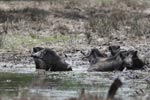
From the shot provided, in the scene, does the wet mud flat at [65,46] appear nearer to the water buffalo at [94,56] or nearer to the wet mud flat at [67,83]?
the wet mud flat at [67,83]

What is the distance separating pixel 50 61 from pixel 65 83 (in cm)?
259

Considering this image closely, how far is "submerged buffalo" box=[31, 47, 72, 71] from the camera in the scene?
18531 millimetres

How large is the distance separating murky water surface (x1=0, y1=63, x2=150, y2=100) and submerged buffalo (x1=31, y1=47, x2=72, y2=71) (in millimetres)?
311

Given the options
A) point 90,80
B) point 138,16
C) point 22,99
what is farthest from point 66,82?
point 138,16

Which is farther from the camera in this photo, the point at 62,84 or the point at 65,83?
the point at 65,83

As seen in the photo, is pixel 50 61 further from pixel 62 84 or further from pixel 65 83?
pixel 62 84

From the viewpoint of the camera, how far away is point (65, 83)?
16062 mm

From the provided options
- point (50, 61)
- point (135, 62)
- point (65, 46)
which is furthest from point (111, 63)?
point (65, 46)

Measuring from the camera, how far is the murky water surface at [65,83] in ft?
44.2

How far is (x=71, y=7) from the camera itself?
1421 inches

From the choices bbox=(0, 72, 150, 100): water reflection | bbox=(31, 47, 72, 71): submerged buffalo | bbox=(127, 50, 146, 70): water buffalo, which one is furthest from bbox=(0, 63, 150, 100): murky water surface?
bbox=(127, 50, 146, 70): water buffalo

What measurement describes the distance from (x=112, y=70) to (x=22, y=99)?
7684mm

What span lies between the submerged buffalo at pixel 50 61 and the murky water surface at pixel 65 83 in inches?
12.3

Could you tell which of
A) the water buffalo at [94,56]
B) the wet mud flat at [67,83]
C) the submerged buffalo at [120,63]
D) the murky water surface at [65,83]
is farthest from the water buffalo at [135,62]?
the water buffalo at [94,56]
